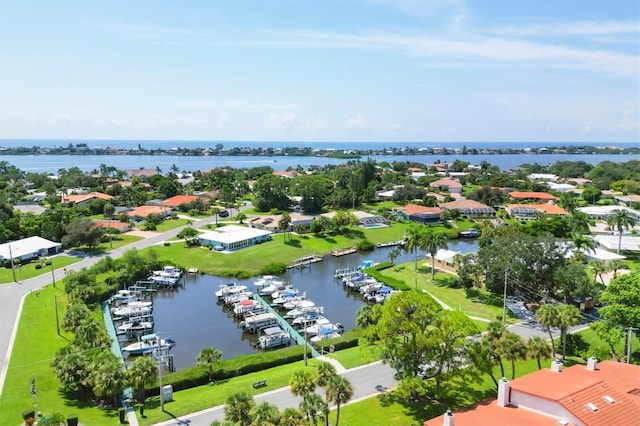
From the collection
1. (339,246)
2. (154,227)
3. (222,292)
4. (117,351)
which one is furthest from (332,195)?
(117,351)

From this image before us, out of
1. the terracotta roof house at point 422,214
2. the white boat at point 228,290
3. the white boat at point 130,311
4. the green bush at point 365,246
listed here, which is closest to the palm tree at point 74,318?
the white boat at point 130,311

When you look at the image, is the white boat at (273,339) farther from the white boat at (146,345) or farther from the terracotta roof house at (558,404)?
the terracotta roof house at (558,404)

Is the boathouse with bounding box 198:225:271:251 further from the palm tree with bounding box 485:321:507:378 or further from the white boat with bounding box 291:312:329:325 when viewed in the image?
the palm tree with bounding box 485:321:507:378

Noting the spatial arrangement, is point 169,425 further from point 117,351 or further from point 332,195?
point 332,195

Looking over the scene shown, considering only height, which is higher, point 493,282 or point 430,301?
point 430,301

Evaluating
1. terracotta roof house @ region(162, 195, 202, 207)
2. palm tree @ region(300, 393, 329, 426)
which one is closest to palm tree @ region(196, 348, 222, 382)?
palm tree @ region(300, 393, 329, 426)

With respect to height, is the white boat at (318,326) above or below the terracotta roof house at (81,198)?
below
